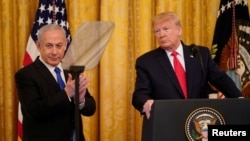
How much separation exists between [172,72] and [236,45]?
1.42 metres

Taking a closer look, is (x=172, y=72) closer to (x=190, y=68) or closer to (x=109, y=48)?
(x=190, y=68)

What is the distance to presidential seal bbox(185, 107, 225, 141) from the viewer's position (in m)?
1.65

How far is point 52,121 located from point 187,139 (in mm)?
896

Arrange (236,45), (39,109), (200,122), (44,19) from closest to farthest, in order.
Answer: (200,122)
(39,109)
(44,19)
(236,45)

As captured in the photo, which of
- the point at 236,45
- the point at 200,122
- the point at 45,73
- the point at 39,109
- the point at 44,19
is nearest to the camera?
the point at 200,122

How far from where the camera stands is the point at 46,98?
7.29ft

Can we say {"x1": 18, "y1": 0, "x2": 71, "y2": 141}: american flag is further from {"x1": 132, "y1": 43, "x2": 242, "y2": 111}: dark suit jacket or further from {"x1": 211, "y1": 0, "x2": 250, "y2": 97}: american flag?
{"x1": 211, "y1": 0, "x2": 250, "y2": 97}: american flag

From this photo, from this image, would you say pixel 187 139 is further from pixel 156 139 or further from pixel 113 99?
pixel 113 99

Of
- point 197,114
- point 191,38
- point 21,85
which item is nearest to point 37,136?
point 21,85

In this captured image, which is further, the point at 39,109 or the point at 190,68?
the point at 190,68

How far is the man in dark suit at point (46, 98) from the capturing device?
217 cm

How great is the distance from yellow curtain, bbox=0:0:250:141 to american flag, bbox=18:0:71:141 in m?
0.14

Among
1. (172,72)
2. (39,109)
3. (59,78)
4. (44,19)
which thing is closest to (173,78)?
(172,72)

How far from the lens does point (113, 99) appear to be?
152 inches
